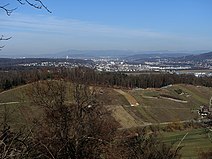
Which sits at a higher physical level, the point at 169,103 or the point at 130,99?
the point at 130,99

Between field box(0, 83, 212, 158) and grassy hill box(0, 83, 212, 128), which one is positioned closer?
field box(0, 83, 212, 158)

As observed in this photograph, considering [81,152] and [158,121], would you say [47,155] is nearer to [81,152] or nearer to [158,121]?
[81,152]

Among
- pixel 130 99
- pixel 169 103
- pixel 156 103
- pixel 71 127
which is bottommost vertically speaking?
pixel 169 103

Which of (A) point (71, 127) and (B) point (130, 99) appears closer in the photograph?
(A) point (71, 127)

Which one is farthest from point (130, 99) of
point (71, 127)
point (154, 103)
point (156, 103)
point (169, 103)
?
point (71, 127)

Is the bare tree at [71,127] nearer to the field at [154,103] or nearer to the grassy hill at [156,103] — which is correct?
the field at [154,103]

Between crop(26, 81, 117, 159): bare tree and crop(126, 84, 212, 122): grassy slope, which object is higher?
crop(26, 81, 117, 159): bare tree

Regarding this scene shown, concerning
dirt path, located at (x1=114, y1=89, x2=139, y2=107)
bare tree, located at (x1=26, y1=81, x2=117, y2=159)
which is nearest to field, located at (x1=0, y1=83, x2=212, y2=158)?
dirt path, located at (x1=114, y1=89, x2=139, y2=107)

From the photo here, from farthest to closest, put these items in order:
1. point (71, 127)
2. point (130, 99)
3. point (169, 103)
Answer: point (169, 103) → point (130, 99) → point (71, 127)

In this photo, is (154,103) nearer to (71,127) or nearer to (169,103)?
(169,103)

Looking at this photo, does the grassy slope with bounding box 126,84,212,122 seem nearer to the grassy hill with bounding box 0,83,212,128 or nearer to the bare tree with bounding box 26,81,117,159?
the grassy hill with bounding box 0,83,212,128

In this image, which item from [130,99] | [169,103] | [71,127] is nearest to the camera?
[71,127]

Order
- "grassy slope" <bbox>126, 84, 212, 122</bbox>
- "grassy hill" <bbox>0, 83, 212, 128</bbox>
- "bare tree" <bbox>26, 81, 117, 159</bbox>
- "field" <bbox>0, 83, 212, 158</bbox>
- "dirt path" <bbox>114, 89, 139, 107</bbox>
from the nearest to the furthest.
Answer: "bare tree" <bbox>26, 81, 117, 159</bbox>
"field" <bbox>0, 83, 212, 158</bbox>
"grassy hill" <bbox>0, 83, 212, 128</bbox>
"grassy slope" <bbox>126, 84, 212, 122</bbox>
"dirt path" <bbox>114, 89, 139, 107</bbox>
